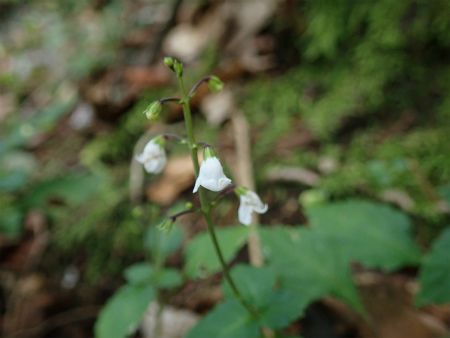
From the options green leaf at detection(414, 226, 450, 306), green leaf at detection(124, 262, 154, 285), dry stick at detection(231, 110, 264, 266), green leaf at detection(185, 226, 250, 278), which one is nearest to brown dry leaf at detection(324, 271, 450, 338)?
green leaf at detection(414, 226, 450, 306)

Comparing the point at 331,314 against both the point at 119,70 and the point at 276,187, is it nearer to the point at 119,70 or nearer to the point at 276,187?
the point at 276,187

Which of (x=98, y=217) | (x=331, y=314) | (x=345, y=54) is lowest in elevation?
(x=331, y=314)

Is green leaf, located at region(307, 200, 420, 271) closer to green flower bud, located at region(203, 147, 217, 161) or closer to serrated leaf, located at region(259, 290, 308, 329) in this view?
serrated leaf, located at region(259, 290, 308, 329)

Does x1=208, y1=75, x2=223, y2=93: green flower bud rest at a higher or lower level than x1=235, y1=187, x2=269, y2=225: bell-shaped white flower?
higher

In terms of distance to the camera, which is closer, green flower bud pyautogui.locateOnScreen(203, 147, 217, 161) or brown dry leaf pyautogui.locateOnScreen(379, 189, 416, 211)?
green flower bud pyautogui.locateOnScreen(203, 147, 217, 161)

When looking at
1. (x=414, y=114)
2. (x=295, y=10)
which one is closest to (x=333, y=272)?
(x=414, y=114)

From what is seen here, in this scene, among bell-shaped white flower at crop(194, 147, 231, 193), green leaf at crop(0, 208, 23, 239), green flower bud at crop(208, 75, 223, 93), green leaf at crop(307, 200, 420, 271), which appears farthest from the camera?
green leaf at crop(0, 208, 23, 239)

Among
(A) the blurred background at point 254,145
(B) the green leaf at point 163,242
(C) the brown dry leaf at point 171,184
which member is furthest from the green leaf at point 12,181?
(B) the green leaf at point 163,242
